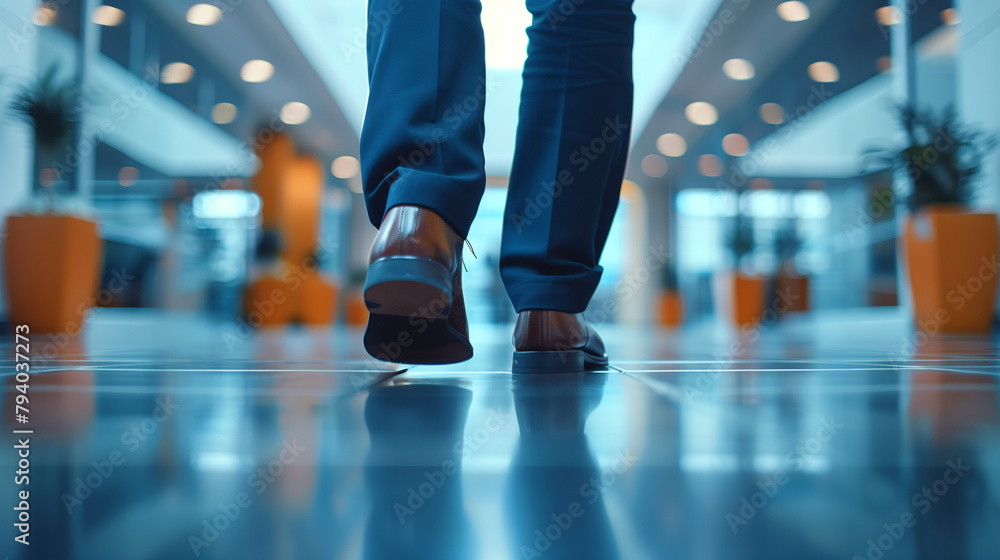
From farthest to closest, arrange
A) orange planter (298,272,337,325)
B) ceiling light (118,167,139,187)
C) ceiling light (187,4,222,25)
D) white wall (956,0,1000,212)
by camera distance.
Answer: orange planter (298,272,337,325) → ceiling light (187,4,222,25) → ceiling light (118,167,139,187) → white wall (956,0,1000,212)

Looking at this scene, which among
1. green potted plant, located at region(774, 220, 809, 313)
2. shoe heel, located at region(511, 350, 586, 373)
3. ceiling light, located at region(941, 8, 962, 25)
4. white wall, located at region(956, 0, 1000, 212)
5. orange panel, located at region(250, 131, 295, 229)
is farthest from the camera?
orange panel, located at region(250, 131, 295, 229)

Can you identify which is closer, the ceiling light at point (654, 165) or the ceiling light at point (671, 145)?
the ceiling light at point (671, 145)

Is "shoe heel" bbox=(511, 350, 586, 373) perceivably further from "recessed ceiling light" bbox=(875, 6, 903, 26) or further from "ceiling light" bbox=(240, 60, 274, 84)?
"ceiling light" bbox=(240, 60, 274, 84)

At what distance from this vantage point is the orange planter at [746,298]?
22.7 ft

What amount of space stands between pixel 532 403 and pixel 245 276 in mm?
7259

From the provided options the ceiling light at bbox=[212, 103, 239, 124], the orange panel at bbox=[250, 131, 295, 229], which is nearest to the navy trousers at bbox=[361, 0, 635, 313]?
the ceiling light at bbox=[212, 103, 239, 124]

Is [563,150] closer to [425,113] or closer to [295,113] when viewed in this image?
[425,113]

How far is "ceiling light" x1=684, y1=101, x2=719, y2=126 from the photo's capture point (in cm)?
726

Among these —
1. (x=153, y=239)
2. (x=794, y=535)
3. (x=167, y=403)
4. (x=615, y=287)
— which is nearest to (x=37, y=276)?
(x=153, y=239)

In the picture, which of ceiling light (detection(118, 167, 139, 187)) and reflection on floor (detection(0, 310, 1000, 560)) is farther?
ceiling light (detection(118, 167, 139, 187))

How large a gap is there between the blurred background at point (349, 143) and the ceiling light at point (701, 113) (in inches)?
1.8

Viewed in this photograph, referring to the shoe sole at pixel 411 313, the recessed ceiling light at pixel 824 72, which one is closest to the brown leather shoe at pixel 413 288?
the shoe sole at pixel 411 313

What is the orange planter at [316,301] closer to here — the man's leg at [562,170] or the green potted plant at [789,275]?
the green potted plant at [789,275]

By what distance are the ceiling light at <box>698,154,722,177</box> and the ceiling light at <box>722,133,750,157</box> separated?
0.42 m
